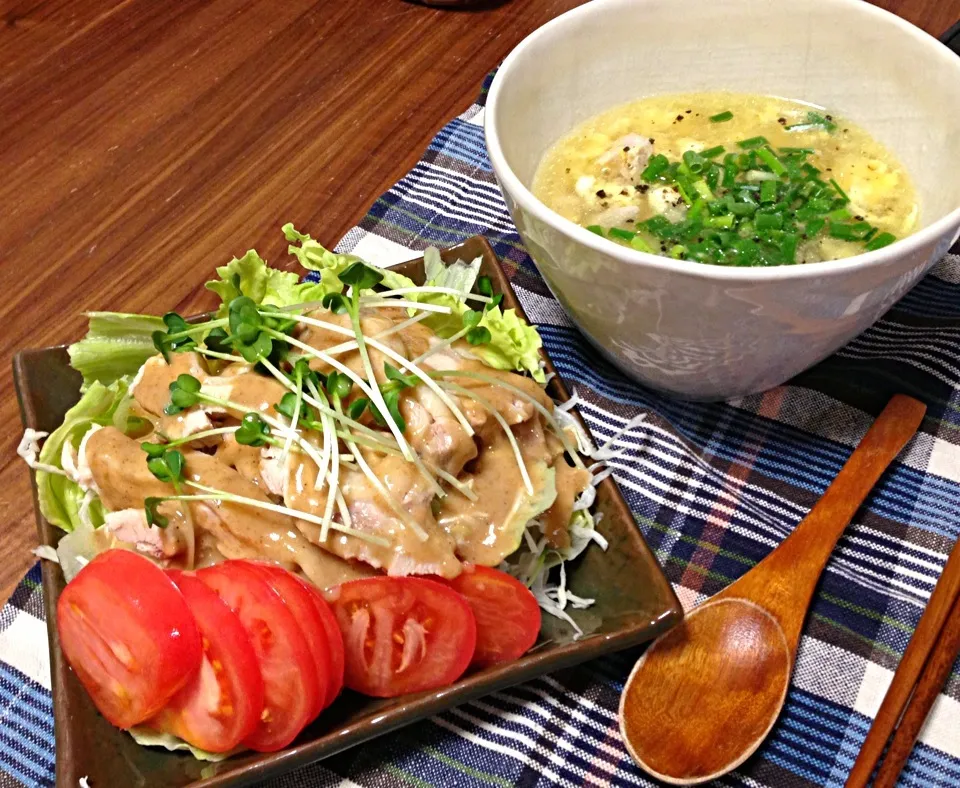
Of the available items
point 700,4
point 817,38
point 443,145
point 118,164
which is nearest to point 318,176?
point 443,145

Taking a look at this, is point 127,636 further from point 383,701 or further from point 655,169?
point 655,169

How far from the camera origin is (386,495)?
134cm

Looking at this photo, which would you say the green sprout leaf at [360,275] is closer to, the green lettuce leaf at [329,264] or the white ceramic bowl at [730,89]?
the green lettuce leaf at [329,264]

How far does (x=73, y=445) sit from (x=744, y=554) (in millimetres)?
1204

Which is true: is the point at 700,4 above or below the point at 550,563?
above

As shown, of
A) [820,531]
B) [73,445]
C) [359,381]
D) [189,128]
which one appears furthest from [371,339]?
[189,128]

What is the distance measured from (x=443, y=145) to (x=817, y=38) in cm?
98

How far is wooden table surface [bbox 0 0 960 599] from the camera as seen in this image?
6.79 feet

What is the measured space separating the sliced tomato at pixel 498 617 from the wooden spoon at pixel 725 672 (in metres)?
0.18

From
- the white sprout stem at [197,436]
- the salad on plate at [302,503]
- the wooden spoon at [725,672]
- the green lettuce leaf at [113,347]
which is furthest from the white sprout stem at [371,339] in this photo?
the wooden spoon at [725,672]

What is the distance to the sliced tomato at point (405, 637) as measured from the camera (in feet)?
A: 4.08

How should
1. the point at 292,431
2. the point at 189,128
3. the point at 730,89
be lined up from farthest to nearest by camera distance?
the point at 189,128, the point at 730,89, the point at 292,431

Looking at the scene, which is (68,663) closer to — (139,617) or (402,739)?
(139,617)

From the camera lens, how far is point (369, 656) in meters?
1.25
